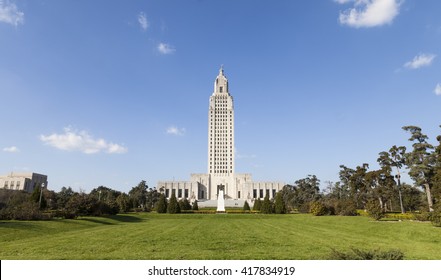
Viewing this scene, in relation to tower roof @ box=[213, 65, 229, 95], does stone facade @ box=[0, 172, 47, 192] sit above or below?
below

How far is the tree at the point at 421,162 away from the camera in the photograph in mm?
42312

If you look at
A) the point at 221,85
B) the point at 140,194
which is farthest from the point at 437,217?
the point at 221,85

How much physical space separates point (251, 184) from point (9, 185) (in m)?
107

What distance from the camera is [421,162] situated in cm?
4334

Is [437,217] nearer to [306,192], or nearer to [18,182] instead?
[306,192]

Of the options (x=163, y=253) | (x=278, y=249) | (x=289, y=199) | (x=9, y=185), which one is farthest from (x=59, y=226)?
(x=9, y=185)

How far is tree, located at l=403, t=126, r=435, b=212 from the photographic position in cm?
4231

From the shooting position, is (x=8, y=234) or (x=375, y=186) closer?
(x=8, y=234)

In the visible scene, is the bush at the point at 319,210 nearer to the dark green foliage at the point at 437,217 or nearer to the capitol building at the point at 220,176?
the dark green foliage at the point at 437,217

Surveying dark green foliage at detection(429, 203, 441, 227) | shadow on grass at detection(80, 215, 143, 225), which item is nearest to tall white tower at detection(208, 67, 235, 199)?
shadow on grass at detection(80, 215, 143, 225)

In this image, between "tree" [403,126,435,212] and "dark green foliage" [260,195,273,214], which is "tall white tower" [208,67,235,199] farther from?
"tree" [403,126,435,212]

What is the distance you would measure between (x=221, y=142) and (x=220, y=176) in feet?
45.1
